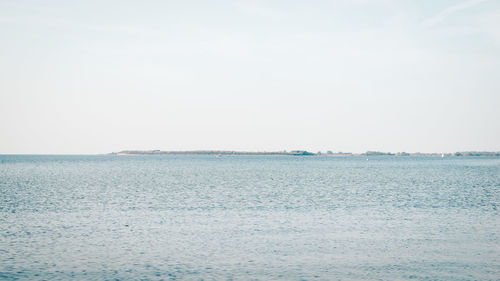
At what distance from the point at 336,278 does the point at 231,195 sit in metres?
31.8

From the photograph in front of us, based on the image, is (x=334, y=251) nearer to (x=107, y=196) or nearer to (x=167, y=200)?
(x=167, y=200)

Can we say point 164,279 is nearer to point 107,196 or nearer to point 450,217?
point 450,217

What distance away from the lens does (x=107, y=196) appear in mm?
48312

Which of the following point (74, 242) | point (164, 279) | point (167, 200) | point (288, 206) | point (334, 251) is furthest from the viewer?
point (167, 200)

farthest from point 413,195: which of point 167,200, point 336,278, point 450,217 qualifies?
point 336,278

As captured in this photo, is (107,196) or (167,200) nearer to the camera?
(167,200)

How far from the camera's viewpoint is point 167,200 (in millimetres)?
44375

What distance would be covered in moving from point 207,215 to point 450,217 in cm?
1687

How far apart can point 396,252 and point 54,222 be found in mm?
20815

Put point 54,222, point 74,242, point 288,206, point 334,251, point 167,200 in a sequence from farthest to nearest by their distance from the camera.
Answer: point 167,200 < point 288,206 < point 54,222 < point 74,242 < point 334,251

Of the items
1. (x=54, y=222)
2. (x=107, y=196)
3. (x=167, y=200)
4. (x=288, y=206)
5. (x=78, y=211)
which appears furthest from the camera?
(x=107, y=196)

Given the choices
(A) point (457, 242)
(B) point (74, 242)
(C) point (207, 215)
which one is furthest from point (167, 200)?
(A) point (457, 242)

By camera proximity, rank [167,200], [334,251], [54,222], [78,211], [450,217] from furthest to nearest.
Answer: [167,200]
[78,211]
[450,217]
[54,222]
[334,251]

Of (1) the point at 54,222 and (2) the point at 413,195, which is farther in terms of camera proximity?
(2) the point at 413,195
